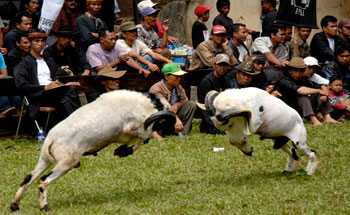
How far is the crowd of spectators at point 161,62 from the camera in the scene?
1062 cm

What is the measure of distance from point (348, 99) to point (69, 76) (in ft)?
19.2

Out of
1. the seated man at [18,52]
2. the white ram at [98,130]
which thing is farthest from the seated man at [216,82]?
the white ram at [98,130]

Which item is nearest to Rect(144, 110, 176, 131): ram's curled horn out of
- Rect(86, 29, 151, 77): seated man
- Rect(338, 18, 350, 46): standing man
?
Rect(86, 29, 151, 77): seated man

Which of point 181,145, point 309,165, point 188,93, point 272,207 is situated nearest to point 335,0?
point 188,93

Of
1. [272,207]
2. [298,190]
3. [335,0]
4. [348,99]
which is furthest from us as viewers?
[335,0]

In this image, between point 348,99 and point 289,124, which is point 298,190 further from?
point 348,99

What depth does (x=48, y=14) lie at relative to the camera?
1177cm

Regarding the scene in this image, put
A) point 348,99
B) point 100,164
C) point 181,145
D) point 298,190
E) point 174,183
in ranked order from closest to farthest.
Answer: point 298,190, point 174,183, point 100,164, point 181,145, point 348,99

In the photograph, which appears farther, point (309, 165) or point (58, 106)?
point (58, 106)

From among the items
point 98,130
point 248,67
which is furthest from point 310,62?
point 98,130

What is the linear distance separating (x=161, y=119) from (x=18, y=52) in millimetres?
5253

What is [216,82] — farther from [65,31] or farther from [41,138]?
[41,138]

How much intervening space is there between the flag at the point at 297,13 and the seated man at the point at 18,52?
5.14m

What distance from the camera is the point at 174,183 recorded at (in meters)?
7.92
